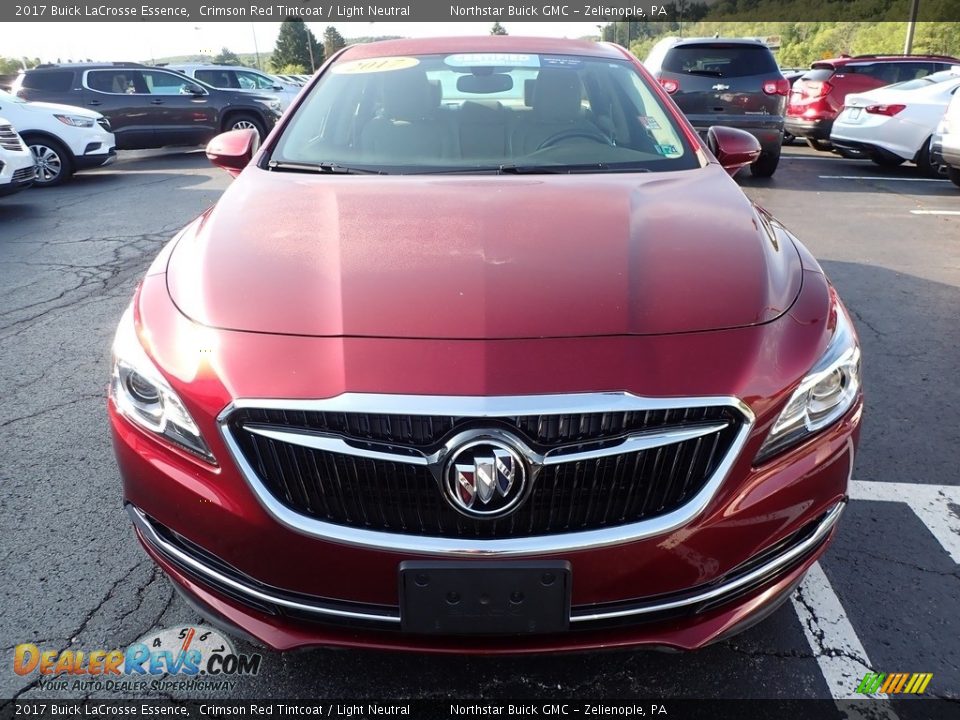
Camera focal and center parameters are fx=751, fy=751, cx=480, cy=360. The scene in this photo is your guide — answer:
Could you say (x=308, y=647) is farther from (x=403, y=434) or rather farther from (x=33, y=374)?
(x=33, y=374)

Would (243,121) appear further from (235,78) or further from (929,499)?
(929,499)

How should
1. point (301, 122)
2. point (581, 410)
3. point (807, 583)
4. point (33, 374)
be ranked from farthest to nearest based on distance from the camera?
point (33, 374) < point (301, 122) < point (807, 583) < point (581, 410)

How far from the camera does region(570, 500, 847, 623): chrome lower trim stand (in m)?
1.58

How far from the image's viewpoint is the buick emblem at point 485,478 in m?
1.46

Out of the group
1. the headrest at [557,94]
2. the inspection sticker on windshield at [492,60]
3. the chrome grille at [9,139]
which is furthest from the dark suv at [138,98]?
the headrest at [557,94]

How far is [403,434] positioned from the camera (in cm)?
149

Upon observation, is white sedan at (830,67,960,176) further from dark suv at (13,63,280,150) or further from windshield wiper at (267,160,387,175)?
dark suv at (13,63,280,150)

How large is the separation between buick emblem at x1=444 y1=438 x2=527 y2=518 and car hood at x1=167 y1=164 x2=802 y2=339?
264 mm

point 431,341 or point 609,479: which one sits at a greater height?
point 431,341

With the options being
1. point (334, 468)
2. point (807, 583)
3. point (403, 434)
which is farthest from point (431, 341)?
point (807, 583)

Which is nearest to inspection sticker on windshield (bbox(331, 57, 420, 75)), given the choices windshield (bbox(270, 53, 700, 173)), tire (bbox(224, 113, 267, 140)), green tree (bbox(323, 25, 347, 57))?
windshield (bbox(270, 53, 700, 173))

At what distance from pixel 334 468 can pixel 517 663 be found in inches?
33.0

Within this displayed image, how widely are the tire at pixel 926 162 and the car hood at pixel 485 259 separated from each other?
29.2 ft

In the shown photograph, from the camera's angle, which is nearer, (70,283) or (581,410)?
(581,410)
